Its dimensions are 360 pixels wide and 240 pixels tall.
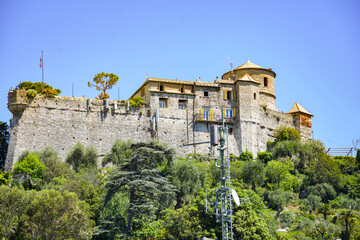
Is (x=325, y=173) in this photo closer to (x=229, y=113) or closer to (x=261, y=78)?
(x=229, y=113)

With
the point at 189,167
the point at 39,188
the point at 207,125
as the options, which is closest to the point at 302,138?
the point at 207,125

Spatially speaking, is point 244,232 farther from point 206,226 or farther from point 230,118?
point 230,118

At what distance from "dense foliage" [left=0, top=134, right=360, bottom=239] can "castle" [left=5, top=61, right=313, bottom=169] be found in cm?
209

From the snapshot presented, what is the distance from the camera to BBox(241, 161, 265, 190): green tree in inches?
2051

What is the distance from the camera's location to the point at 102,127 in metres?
56.1

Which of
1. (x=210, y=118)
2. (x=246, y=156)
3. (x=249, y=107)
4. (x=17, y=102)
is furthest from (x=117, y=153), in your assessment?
(x=249, y=107)

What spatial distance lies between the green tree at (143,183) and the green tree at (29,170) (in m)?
9.97

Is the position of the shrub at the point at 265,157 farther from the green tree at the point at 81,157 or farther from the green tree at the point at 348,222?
the green tree at the point at 81,157

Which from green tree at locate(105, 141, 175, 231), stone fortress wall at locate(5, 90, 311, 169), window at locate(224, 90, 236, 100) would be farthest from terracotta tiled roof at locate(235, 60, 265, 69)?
green tree at locate(105, 141, 175, 231)

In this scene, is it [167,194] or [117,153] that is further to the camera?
[117,153]

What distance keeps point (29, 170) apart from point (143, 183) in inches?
526

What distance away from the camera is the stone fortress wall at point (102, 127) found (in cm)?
5281

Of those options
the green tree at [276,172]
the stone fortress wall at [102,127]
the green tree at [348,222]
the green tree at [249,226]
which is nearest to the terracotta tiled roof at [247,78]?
the stone fortress wall at [102,127]

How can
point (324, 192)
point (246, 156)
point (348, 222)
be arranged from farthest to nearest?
point (246, 156), point (324, 192), point (348, 222)
